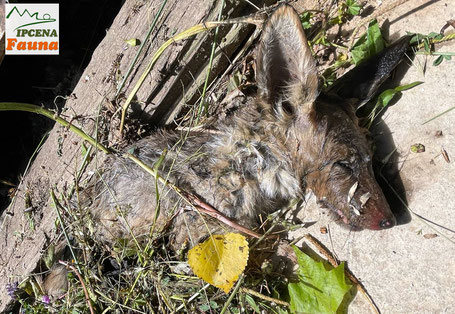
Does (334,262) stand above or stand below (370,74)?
below

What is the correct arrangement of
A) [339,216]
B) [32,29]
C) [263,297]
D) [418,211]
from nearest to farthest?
[418,211]
[339,216]
[263,297]
[32,29]

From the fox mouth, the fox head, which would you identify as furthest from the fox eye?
the fox mouth

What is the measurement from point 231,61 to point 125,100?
0.90 metres

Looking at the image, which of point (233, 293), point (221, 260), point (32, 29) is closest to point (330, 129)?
point (221, 260)

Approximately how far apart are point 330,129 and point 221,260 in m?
1.15

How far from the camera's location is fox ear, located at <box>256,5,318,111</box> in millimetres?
2779

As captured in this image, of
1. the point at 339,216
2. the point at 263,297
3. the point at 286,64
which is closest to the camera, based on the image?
the point at 286,64

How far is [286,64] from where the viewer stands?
3021mm

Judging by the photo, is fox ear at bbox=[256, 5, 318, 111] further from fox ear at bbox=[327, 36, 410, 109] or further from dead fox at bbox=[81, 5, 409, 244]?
fox ear at bbox=[327, 36, 410, 109]

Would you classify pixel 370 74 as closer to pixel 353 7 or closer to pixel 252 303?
pixel 353 7

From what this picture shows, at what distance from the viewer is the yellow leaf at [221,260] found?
130 inches

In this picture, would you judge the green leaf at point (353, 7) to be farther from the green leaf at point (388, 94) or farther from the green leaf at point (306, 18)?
the green leaf at point (388, 94)

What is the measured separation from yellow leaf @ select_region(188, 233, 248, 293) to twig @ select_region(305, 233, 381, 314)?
1.70ft

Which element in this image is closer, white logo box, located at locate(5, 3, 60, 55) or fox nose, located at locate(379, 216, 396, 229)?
fox nose, located at locate(379, 216, 396, 229)
